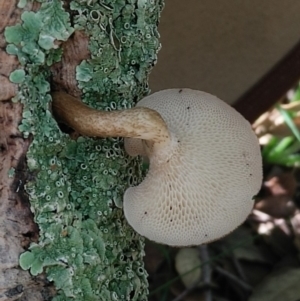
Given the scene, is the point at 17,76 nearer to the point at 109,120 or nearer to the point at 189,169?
the point at 109,120

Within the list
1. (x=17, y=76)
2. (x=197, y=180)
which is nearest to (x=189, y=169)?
(x=197, y=180)

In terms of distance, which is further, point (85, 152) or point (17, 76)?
point (85, 152)

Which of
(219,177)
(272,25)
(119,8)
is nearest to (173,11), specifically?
(272,25)

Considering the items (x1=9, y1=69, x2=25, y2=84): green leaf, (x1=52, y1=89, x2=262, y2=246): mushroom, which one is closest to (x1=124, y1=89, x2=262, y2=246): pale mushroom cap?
(x1=52, y1=89, x2=262, y2=246): mushroom

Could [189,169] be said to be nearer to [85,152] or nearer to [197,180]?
[197,180]

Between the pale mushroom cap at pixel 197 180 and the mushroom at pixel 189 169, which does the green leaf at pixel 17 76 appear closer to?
the mushroom at pixel 189 169

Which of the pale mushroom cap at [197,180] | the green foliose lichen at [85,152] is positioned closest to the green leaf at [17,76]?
the green foliose lichen at [85,152]
